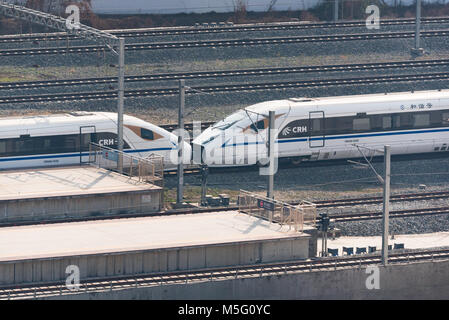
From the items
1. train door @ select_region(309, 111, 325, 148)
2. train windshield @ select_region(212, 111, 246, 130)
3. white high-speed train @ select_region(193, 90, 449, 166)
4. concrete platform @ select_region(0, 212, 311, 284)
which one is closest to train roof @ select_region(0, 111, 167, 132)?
train windshield @ select_region(212, 111, 246, 130)

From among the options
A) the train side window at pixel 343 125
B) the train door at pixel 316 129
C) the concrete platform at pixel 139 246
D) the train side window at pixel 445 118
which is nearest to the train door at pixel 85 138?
the concrete platform at pixel 139 246

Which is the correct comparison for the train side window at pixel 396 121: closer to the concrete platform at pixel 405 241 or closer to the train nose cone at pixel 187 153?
the concrete platform at pixel 405 241

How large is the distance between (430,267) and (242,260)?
6.33 metres

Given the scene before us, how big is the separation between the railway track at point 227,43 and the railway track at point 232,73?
2698 mm

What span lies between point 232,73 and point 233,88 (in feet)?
6.83

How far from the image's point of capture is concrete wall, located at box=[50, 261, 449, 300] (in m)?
33.1

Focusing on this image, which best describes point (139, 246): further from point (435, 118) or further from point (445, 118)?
point (445, 118)

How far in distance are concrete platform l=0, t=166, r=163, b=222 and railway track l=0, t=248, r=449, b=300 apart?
7.12m

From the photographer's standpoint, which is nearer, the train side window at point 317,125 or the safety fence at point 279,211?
the safety fence at point 279,211

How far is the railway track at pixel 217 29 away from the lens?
62.4 m

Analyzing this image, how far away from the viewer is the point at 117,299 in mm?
32250

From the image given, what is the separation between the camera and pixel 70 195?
3984cm

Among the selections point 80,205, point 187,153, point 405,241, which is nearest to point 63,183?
point 80,205
